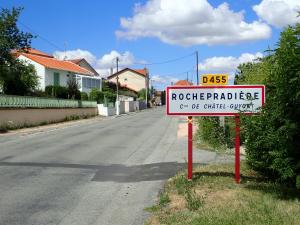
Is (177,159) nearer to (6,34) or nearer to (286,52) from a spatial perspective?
(286,52)

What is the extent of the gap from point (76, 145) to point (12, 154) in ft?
11.8

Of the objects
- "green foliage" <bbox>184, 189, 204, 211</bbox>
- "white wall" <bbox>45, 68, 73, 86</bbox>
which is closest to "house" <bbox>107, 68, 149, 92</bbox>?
"white wall" <bbox>45, 68, 73, 86</bbox>

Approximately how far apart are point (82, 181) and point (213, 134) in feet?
26.5

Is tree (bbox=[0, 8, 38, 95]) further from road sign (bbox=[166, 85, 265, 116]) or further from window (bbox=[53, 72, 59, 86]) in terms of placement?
road sign (bbox=[166, 85, 265, 116])

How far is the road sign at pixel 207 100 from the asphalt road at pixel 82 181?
163cm

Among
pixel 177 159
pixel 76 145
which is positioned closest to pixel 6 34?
pixel 76 145

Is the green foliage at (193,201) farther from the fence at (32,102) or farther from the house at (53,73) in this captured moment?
the house at (53,73)

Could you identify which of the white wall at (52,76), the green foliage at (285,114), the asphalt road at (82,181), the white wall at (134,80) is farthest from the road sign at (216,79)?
the white wall at (134,80)

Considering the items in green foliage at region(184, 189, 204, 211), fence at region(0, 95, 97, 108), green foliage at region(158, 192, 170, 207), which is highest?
fence at region(0, 95, 97, 108)

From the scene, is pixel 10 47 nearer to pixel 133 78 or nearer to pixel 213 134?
pixel 213 134

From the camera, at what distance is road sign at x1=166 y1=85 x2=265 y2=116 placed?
9641mm

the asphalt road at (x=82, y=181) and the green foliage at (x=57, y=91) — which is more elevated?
the green foliage at (x=57, y=91)

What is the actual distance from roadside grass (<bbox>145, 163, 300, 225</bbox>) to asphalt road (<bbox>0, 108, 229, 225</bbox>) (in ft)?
1.31

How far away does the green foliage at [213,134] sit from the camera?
17.5 metres
